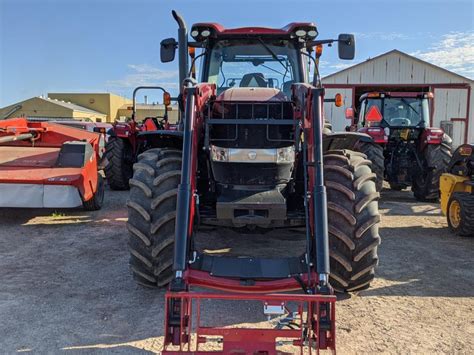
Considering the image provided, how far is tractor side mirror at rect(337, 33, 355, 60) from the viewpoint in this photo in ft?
14.9

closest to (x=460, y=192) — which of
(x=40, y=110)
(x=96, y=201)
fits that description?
(x=96, y=201)

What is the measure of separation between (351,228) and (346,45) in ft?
6.97

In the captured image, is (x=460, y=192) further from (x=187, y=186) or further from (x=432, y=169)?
(x=187, y=186)

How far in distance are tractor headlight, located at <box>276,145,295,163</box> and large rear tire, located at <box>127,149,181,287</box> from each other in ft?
2.76

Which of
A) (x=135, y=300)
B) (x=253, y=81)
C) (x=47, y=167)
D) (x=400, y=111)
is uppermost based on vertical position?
(x=253, y=81)

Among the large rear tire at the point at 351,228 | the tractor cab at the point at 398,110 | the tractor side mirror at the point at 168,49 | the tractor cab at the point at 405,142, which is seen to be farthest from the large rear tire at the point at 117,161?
the large rear tire at the point at 351,228

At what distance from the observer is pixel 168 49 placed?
4.77 meters

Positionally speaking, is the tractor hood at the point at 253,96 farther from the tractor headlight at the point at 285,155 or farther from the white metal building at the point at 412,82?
the white metal building at the point at 412,82

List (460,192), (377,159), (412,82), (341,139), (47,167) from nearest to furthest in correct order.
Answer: (341,139), (460,192), (47,167), (377,159), (412,82)

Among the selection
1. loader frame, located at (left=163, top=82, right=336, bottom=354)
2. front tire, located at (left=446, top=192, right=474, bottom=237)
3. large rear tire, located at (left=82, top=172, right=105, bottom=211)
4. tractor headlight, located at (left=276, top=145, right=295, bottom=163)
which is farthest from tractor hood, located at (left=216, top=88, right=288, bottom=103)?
large rear tire, located at (left=82, top=172, right=105, bottom=211)

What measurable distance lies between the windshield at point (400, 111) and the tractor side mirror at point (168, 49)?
5.84 metres

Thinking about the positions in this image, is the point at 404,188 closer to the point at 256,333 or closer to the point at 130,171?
the point at 130,171

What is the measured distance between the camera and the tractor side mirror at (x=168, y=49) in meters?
4.73

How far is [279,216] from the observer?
3.49m
